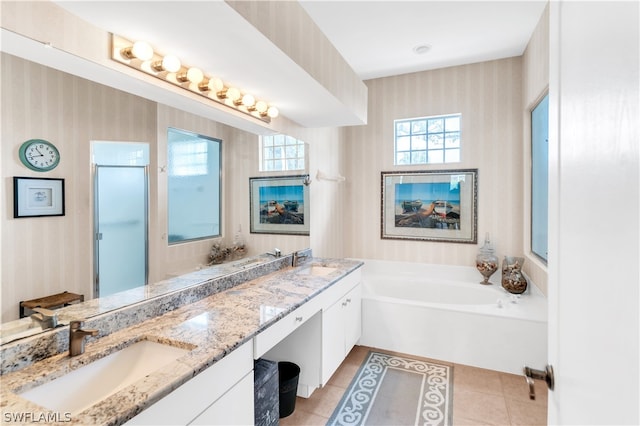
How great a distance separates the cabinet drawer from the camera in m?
1.46

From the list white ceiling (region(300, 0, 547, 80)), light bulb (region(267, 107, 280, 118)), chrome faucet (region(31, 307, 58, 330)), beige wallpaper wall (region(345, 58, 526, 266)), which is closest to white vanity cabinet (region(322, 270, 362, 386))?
beige wallpaper wall (region(345, 58, 526, 266))

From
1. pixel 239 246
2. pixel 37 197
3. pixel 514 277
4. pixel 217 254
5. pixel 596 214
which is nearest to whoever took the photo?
pixel 596 214

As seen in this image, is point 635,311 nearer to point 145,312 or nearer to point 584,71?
point 584,71

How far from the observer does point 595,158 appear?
58cm

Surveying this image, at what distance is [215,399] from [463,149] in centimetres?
345

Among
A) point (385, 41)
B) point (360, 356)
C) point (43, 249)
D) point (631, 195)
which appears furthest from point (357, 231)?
point (631, 195)

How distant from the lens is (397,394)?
2.37 metres

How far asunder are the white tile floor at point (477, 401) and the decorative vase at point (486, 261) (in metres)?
1.03

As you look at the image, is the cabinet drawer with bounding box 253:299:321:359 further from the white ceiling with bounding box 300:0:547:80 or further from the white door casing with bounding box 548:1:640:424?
the white ceiling with bounding box 300:0:547:80

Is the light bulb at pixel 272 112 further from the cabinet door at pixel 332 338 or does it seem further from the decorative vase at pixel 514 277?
the decorative vase at pixel 514 277

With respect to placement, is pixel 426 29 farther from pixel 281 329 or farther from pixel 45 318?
pixel 45 318

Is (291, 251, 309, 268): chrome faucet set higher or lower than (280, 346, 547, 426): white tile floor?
higher

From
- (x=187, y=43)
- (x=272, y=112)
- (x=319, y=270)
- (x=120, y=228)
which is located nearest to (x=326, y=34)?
(x=272, y=112)

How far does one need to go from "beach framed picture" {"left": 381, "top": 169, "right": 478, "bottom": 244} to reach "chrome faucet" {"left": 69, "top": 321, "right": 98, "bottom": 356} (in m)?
3.30
